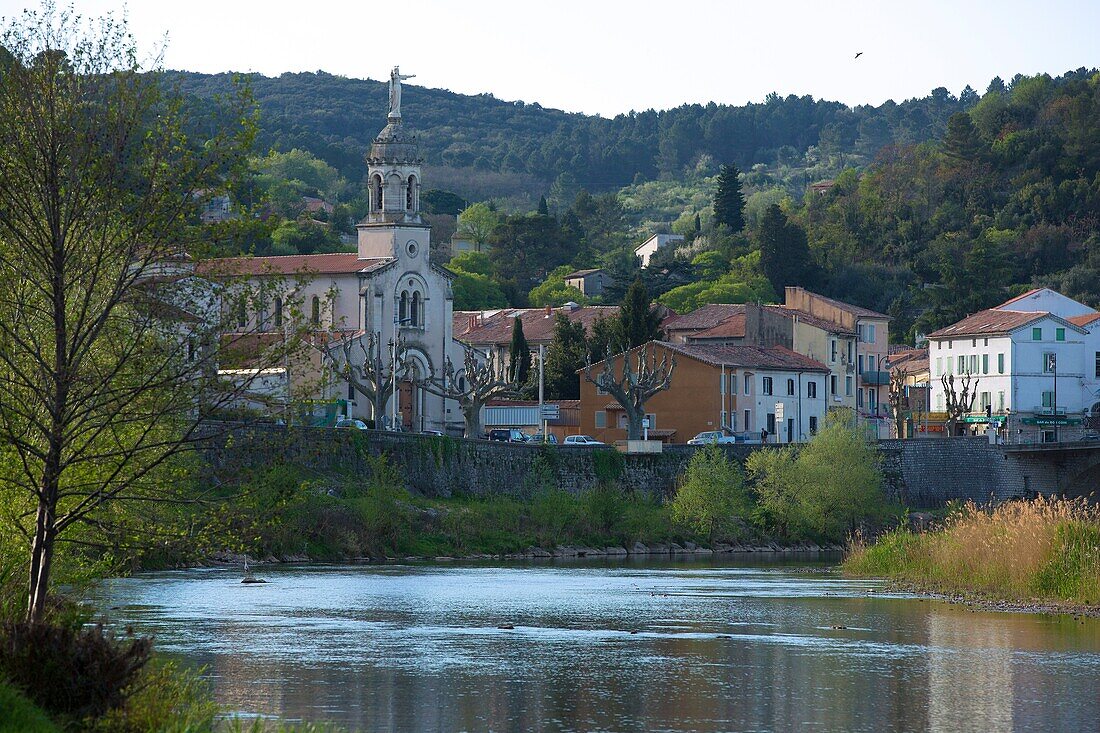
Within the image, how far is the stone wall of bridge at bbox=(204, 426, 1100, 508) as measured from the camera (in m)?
69.8

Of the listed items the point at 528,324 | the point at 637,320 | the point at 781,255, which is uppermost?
the point at 781,255

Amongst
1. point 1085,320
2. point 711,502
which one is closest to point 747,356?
point 711,502

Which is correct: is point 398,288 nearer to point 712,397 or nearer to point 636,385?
point 636,385

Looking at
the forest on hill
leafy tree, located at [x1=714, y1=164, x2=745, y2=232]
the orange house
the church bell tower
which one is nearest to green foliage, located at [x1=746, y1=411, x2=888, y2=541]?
the orange house

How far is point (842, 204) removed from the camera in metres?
167

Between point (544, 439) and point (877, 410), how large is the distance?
40.0m

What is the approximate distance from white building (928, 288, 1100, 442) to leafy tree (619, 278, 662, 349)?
20.5m

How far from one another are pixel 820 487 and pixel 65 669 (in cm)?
5799

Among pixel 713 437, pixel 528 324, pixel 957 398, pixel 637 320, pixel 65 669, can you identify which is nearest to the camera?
pixel 65 669

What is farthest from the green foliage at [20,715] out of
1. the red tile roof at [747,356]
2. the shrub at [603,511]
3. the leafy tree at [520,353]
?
the leafy tree at [520,353]

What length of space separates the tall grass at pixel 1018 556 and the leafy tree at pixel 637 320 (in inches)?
2134

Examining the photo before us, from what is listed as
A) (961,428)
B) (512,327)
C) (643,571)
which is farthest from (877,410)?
(643,571)

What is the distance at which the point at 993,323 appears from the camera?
11138 centimetres

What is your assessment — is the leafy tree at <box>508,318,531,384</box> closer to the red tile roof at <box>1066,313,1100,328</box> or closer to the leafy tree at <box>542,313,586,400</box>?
the leafy tree at <box>542,313,586,400</box>
